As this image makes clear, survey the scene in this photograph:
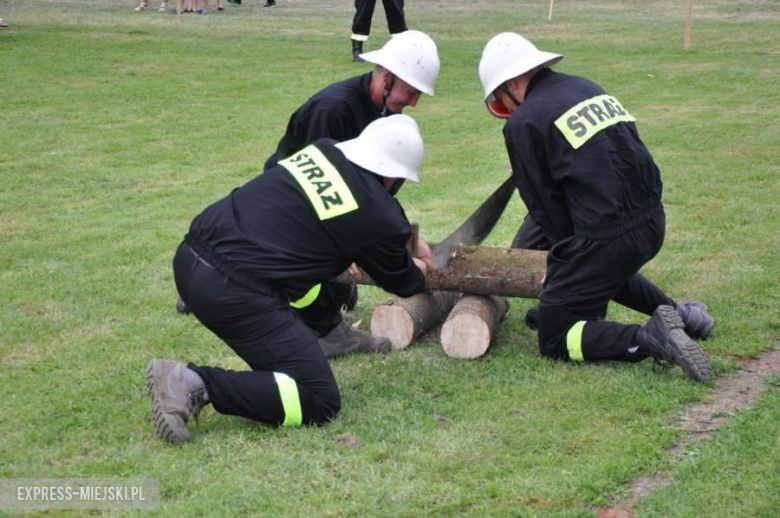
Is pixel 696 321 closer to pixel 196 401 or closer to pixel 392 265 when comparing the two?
pixel 392 265

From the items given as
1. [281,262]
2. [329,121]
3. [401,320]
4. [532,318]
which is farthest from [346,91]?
[532,318]

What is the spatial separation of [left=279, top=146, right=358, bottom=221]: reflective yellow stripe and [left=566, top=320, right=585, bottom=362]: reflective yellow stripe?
145cm

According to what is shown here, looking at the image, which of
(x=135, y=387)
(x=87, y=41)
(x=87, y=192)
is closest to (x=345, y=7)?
(x=87, y=41)

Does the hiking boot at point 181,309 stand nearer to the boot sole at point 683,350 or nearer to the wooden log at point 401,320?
the wooden log at point 401,320

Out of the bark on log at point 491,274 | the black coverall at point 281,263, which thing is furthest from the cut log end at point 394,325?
the black coverall at point 281,263

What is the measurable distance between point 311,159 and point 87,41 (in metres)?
13.4

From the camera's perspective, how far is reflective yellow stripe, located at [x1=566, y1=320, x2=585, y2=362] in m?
5.29

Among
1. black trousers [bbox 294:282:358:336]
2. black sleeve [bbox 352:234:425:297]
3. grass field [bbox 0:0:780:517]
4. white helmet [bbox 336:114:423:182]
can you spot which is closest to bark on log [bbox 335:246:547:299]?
black trousers [bbox 294:282:358:336]

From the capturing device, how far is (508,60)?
5.37m

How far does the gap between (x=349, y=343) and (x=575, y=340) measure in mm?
1226

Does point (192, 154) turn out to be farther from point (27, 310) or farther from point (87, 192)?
point (27, 310)

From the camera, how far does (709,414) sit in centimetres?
473

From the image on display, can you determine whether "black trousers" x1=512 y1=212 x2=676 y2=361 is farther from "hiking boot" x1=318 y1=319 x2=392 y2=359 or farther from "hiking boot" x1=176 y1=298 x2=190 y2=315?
"hiking boot" x1=176 y1=298 x2=190 y2=315

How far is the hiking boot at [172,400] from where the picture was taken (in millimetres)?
4398
